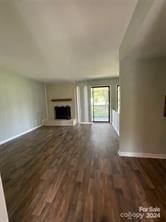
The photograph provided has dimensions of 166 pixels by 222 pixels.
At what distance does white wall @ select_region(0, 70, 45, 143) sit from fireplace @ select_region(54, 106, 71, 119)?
100 cm

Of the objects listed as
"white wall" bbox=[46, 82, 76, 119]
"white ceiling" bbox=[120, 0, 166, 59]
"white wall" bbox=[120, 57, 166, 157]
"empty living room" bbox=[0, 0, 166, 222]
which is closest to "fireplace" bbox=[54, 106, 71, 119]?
"white wall" bbox=[46, 82, 76, 119]

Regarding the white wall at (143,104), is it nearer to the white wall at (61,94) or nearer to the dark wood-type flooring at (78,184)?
the dark wood-type flooring at (78,184)

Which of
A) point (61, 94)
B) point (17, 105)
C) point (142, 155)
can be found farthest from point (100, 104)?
point (142, 155)

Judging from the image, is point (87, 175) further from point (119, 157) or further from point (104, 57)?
point (104, 57)

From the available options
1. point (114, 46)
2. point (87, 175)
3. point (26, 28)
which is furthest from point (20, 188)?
point (114, 46)

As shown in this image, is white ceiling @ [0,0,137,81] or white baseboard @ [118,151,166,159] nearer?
white ceiling @ [0,0,137,81]

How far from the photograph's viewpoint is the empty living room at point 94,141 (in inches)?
61.1

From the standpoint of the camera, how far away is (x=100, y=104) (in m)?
7.43

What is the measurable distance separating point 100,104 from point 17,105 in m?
4.27

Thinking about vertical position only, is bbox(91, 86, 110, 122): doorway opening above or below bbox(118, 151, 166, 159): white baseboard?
above

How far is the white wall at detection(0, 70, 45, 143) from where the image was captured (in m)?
4.41

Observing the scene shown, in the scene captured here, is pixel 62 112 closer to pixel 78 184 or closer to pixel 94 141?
pixel 94 141

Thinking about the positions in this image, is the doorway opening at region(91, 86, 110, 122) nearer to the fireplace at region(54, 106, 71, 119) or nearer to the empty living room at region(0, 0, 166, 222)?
the fireplace at region(54, 106, 71, 119)

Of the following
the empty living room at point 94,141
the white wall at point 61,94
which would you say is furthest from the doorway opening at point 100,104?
the empty living room at point 94,141
